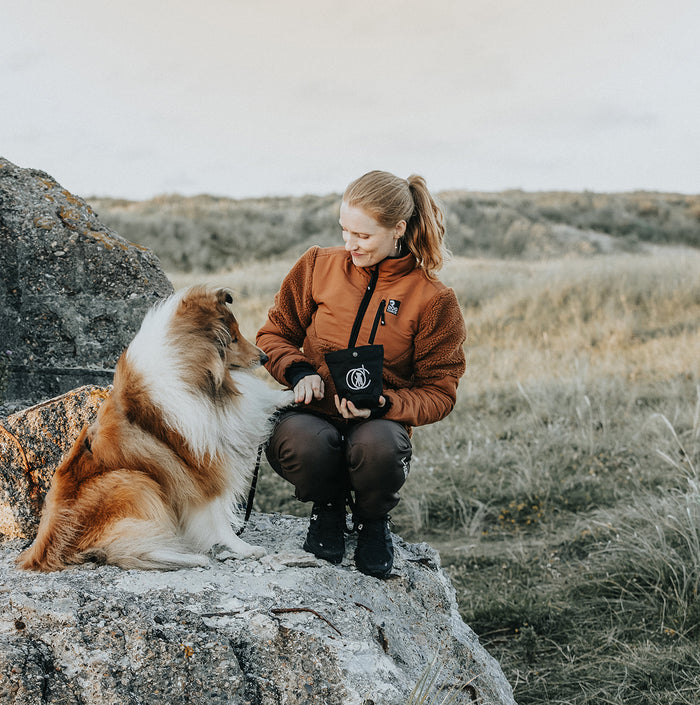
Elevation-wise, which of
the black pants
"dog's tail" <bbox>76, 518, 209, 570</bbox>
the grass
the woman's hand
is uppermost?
the woman's hand

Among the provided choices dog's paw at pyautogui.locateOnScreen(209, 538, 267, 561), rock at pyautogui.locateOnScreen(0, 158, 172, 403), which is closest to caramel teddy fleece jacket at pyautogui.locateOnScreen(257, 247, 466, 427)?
dog's paw at pyautogui.locateOnScreen(209, 538, 267, 561)

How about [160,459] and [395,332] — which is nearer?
[160,459]

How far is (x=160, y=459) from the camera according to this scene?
305 centimetres

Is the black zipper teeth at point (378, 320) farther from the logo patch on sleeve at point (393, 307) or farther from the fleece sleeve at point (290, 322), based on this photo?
the fleece sleeve at point (290, 322)

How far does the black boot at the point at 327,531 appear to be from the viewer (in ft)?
11.1

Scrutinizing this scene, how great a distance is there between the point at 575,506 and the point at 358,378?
3.89 meters

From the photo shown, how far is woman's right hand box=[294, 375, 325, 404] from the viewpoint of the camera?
11.0 ft

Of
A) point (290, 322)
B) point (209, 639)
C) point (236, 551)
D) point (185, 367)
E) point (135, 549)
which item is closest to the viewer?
point (209, 639)

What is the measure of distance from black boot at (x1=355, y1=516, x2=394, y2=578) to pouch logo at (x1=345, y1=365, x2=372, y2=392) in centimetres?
68

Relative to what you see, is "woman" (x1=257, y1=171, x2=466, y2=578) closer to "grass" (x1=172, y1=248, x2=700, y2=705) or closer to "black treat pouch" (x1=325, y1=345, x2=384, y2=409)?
"black treat pouch" (x1=325, y1=345, x2=384, y2=409)

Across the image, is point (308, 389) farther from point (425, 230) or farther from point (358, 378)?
point (425, 230)

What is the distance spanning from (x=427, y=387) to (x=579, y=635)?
2.21m

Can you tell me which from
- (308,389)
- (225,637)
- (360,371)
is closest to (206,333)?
(308,389)

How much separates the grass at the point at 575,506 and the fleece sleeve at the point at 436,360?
171cm
